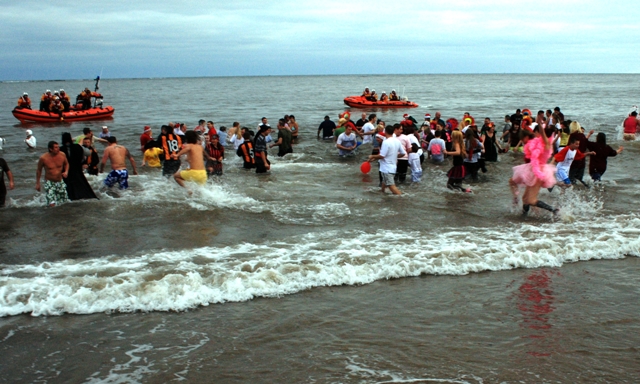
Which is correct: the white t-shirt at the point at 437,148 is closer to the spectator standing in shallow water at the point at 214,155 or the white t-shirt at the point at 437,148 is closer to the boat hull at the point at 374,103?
the spectator standing in shallow water at the point at 214,155

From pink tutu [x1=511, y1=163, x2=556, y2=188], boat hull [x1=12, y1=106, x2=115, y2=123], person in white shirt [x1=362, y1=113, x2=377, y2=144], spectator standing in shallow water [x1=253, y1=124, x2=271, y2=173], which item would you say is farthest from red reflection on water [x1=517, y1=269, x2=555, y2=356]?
boat hull [x1=12, y1=106, x2=115, y2=123]

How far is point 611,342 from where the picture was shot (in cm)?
492

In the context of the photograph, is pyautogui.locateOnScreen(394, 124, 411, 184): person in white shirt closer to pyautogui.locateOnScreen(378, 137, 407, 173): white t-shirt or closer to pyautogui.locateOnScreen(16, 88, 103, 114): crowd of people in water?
pyautogui.locateOnScreen(378, 137, 407, 173): white t-shirt

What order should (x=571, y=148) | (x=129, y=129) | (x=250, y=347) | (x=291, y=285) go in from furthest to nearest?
(x=129, y=129) < (x=571, y=148) < (x=291, y=285) < (x=250, y=347)

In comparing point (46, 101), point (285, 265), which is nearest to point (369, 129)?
point (285, 265)

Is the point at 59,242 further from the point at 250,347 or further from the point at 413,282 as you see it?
the point at 413,282

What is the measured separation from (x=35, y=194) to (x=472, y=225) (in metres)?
9.00

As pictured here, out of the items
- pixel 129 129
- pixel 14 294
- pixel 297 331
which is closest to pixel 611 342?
pixel 297 331

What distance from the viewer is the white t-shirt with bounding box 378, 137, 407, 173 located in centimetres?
1101

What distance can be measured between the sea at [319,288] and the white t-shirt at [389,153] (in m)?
0.68

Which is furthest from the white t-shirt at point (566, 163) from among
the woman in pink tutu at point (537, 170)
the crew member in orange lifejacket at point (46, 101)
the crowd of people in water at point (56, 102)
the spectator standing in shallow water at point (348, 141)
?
the crew member in orange lifejacket at point (46, 101)

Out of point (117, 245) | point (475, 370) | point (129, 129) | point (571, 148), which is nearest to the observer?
point (475, 370)

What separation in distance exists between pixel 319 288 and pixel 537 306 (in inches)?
91.0

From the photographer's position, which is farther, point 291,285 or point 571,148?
point 571,148
